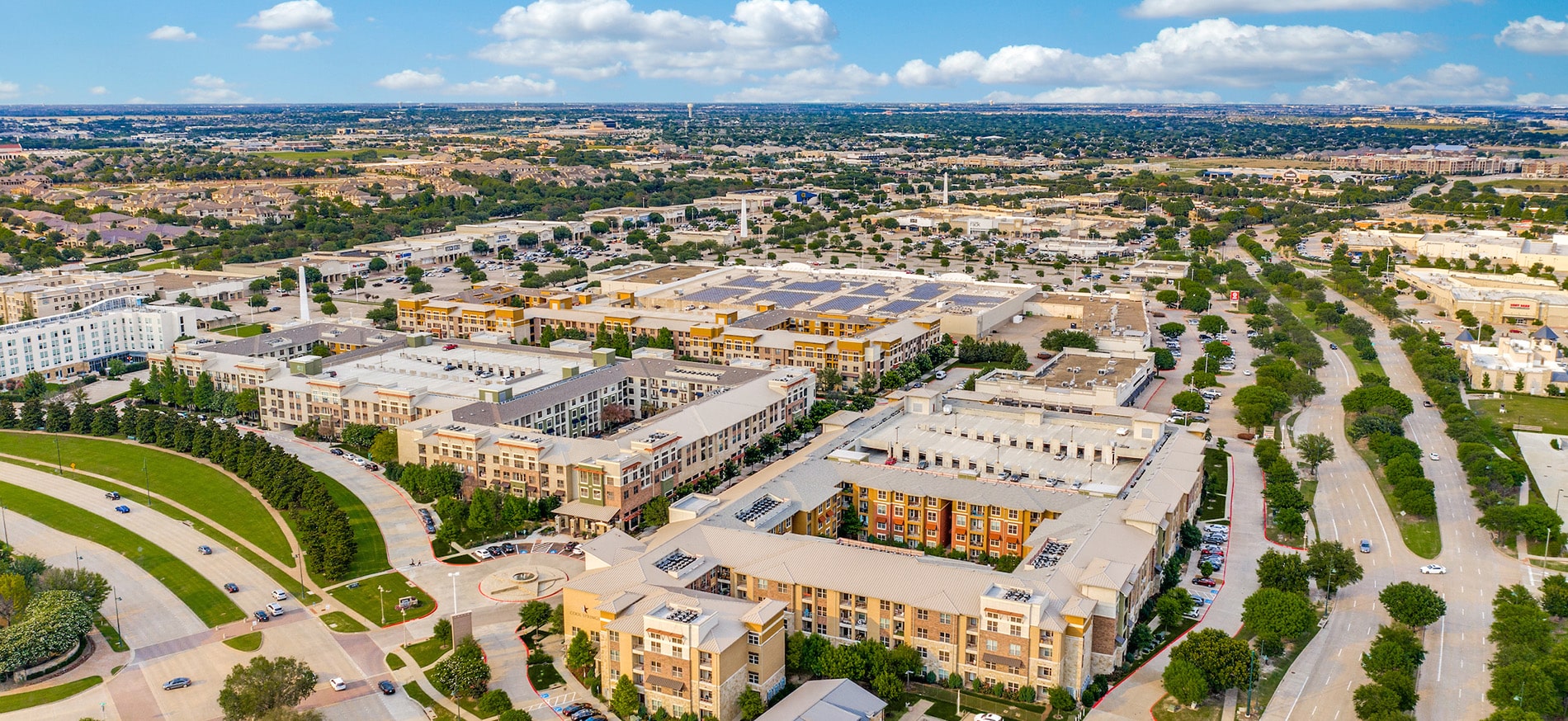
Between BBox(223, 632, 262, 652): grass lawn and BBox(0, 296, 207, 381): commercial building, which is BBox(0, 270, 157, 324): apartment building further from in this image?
BBox(223, 632, 262, 652): grass lawn

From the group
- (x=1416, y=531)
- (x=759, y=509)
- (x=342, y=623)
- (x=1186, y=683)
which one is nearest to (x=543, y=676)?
(x=342, y=623)

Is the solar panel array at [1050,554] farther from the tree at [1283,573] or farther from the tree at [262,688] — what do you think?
the tree at [262,688]

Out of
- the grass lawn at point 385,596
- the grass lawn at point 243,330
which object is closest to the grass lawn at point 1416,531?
the grass lawn at point 385,596

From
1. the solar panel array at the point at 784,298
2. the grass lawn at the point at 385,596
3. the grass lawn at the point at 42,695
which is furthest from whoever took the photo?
the solar panel array at the point at 784,298

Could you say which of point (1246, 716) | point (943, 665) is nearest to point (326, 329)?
point (943, 665)

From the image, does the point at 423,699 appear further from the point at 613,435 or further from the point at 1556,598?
the point at 1556,598

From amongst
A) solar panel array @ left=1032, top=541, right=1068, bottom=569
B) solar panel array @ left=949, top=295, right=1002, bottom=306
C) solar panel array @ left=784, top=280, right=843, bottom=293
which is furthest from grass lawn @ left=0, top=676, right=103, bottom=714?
solar panel array @ left=784, top=280, right=843, bottom=293

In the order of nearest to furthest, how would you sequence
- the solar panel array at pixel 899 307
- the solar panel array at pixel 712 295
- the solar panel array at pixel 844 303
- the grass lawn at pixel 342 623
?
the grass lawn at pixel 342 623 < the solar panel array at pixel 899 307 < the solar panel array at pixel 844 303 < the solar panel array at pixel 712 295
